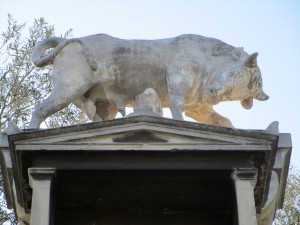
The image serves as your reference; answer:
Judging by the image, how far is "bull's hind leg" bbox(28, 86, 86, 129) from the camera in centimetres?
1797

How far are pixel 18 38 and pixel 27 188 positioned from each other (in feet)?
38.1

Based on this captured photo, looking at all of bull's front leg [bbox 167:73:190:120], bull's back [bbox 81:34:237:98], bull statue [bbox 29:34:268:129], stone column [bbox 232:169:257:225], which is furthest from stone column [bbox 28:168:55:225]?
stone column [bbox 232:169:257:225]

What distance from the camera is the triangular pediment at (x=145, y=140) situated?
53.2ft

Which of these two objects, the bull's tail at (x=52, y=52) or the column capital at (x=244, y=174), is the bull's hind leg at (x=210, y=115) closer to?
the bull's tail at (x=52, y=52)

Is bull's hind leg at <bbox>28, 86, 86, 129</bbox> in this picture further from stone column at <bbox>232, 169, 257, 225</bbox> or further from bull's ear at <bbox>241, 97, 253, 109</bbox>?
stone column at <bbox>232, 169, 257, 225</bbox>

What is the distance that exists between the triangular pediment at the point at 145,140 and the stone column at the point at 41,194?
1.36 feet

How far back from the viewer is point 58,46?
18.9 metres

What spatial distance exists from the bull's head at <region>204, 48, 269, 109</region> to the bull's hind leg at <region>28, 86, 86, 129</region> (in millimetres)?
2481

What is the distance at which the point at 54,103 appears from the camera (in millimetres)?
18109

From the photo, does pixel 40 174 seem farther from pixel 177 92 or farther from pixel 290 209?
pixel 290 209

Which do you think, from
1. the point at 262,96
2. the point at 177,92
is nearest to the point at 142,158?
the point at 177,92

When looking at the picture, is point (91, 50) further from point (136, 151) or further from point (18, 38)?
point (18, 38)

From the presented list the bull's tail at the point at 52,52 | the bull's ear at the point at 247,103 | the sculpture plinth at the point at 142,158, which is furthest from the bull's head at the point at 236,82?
the bull's tail at the point at 52,52

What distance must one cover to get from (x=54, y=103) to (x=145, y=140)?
2442 millimetres
